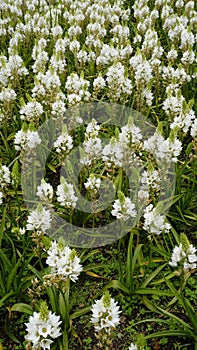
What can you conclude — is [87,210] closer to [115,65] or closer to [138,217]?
[138,217]

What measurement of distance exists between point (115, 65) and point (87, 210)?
200 cm

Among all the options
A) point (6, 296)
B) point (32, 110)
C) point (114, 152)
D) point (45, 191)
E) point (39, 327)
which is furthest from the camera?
point (32, 110)

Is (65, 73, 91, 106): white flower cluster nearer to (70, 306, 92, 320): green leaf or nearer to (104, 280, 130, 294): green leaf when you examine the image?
(104, 280, 130, 294): green leaf

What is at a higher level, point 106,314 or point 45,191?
point 45,191

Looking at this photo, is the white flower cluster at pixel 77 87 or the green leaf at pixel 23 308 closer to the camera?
the green leaf at pixel 23 308

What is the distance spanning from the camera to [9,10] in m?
9.43

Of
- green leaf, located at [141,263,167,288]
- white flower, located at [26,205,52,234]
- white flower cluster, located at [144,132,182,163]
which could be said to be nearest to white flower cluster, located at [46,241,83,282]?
white flower, located at [26,205,52,234]

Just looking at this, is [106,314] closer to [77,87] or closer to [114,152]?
[114,152]

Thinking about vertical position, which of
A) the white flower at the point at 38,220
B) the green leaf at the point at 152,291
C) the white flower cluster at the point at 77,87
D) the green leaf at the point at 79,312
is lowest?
the green leaf at the point at 79,312

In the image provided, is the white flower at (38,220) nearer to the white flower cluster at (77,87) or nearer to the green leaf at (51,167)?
the green leaf at (51,167)

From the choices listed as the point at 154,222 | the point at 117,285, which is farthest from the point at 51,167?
the point at 154,222

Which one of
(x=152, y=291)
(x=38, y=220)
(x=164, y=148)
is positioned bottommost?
(x=152, y=291)

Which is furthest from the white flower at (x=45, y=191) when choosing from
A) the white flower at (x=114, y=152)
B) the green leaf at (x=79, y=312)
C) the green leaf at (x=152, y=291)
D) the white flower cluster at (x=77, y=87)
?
the white flower cluster at (x=77, y=87)

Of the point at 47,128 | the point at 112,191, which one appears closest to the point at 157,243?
the point at 112,191
